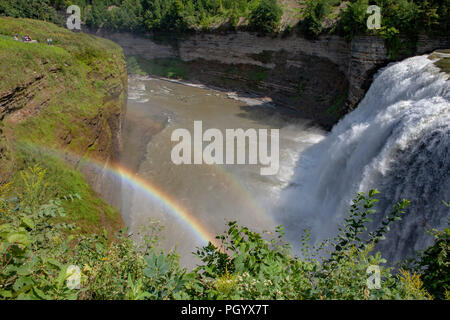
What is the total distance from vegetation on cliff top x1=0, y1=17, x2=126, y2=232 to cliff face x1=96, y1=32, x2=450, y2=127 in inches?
595

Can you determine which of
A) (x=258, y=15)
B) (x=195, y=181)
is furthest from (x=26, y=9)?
(x=195, y=181)

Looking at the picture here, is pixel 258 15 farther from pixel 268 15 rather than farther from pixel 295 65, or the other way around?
pixel 295 65

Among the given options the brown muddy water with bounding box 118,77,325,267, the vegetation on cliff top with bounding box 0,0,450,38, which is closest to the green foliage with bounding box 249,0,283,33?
the vegetation on cliff top with bounding box 0,0,450,38

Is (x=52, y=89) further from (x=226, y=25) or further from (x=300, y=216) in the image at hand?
(x=226, y=25)

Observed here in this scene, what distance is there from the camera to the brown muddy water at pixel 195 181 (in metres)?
10.9

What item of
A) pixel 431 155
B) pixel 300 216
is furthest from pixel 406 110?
pixel 300 216

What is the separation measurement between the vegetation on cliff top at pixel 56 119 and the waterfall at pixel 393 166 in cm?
724

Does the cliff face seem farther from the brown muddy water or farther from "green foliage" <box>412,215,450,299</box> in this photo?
"green foliage" <box>412,215,450,299</box>

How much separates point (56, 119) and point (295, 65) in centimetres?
2065

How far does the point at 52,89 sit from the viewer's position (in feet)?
31.0

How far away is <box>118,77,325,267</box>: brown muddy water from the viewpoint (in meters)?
10.9

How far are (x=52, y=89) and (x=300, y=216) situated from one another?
404 inches

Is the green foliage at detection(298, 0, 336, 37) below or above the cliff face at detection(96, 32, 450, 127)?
above

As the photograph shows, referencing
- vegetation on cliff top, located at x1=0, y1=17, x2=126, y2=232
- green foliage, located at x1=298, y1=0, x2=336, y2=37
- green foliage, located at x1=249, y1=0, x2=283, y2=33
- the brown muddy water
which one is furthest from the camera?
green foliage, located at x1=249, y1=0, x2=283, y2=33
